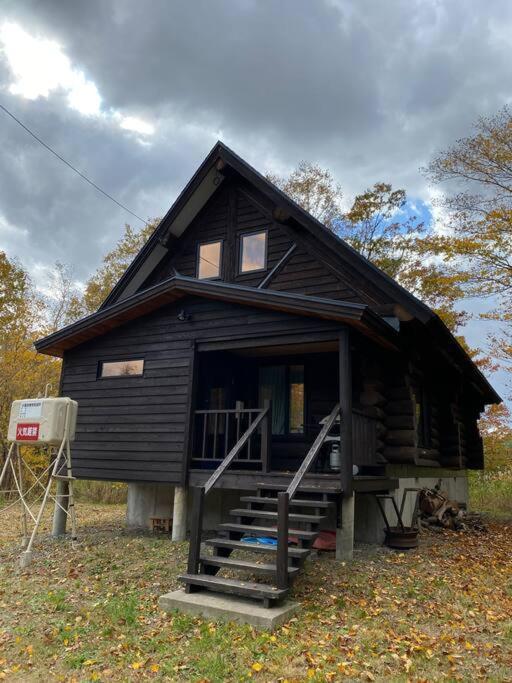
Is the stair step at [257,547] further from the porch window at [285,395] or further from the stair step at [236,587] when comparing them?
the porch window at [285,395]

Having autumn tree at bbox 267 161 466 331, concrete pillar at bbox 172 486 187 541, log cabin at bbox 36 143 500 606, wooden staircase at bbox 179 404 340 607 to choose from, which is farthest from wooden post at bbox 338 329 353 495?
autumn tree at bbox 267 161 466 331

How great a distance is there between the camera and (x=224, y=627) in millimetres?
4992

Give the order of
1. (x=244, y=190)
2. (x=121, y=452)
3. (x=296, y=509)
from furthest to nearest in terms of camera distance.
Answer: (x=244, y=190) < (x=121, y=452) < (x=296, y=509)

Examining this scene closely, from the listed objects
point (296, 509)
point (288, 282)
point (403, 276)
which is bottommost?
point (296, 509)

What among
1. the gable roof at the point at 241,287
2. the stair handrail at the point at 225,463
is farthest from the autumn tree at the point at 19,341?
the stair handrail at the point at 225,463

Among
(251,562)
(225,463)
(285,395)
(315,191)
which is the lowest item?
(251,562)

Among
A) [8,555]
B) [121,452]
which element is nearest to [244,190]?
[121,452]

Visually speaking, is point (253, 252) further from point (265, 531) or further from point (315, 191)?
point (315, 191)

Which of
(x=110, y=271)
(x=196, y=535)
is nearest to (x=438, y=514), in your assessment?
(x=196, y=535)

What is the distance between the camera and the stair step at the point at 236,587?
5.27 m

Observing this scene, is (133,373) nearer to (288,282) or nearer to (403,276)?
(288,282)

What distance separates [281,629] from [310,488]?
251 centimetres

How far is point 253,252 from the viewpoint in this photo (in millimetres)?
11703

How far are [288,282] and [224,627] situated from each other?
23.7ft
